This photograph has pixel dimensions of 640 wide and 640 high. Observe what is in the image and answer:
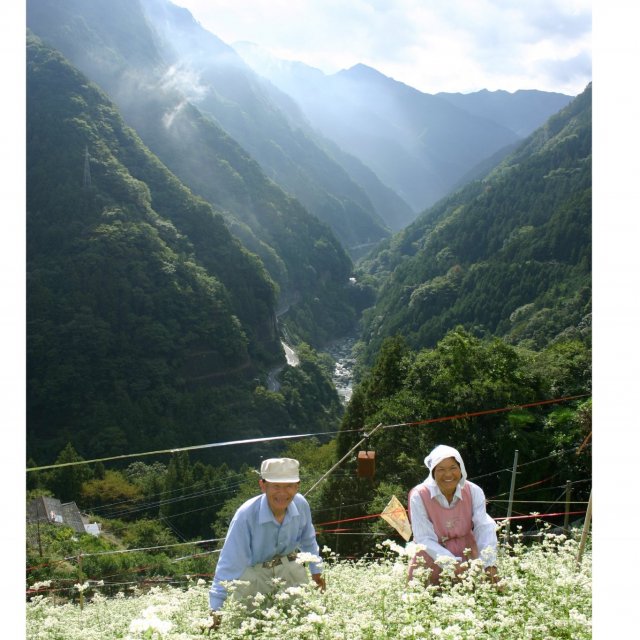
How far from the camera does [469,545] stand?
4.35 m

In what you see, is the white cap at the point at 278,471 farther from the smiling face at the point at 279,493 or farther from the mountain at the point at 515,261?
the mountain at the point at 515,261

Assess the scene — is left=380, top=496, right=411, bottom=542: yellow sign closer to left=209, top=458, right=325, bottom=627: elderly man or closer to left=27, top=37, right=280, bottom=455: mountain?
left=209, top=458, right=325, bottom=627: elderly man

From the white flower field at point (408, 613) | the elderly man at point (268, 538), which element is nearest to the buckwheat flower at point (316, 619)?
the white flower field at point (408, 613)

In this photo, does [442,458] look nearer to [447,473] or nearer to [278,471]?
[447,473]

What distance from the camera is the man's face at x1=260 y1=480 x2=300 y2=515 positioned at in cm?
407

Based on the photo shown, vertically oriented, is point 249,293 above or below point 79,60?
below

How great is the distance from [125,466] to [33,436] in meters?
9.17

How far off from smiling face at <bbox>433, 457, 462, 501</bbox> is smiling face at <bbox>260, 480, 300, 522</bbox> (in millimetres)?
949

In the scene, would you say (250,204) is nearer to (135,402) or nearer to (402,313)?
(402,313)

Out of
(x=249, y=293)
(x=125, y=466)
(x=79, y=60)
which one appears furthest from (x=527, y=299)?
(x=79, y=60)

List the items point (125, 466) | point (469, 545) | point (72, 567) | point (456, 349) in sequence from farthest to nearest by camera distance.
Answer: point (125, 466) < point (72, 567) < point (456, 349) < point (469, 545)

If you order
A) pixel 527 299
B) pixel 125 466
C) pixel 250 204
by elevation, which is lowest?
pixel 125 466

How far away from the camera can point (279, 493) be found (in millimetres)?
4086

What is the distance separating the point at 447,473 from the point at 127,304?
76270 mm
